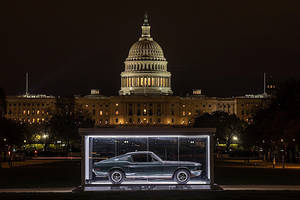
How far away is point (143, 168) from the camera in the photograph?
139ft

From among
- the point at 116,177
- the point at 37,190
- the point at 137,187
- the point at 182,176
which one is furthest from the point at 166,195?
→ the point at 37,190

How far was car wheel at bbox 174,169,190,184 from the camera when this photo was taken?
42531 mm

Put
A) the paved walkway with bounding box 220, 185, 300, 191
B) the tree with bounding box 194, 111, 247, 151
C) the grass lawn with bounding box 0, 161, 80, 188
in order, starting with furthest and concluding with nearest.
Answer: the tree with bounding box 194, 111, 247, 151
the grass lawn with bounding box 0, 161, 80, 188
the paved walkway with bounding box 220, 185, 300, 191

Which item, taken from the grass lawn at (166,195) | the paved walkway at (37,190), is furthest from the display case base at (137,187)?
the grass lawn at (166,195)

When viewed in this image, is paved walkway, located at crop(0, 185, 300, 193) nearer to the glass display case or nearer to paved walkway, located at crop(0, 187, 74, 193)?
paved walkway, located at crop(0, 187, 74, 193)

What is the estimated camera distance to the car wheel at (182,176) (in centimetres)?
Answer: 4253

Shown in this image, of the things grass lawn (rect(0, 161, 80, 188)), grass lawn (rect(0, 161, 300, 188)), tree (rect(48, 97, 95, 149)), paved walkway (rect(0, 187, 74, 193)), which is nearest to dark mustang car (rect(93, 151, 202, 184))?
paved walkway (rect(0, 187, 74, 193))

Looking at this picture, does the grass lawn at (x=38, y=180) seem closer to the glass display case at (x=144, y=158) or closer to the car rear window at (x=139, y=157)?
the glass display case at (x=144, y=158)

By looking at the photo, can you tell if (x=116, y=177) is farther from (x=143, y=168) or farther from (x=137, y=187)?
(x=143, y=168)

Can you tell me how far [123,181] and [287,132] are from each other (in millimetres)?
34853

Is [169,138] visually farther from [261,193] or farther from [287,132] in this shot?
[287,132]

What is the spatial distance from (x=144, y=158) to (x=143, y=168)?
0.50m

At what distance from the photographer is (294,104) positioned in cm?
8125

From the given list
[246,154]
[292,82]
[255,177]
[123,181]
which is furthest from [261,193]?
[246,154]
